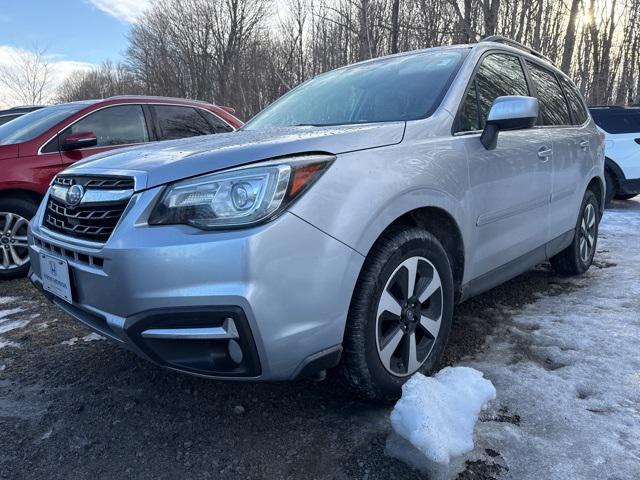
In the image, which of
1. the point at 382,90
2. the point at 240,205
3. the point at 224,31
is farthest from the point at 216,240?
the point at 224,31

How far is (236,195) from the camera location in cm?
172

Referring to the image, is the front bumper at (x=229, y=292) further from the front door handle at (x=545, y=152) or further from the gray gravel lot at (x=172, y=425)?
the front door handle at (x=545, y=152)

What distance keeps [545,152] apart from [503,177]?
686 millimetres

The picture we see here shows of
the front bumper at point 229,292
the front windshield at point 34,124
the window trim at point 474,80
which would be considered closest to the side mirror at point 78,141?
the front windshield at point 34,124

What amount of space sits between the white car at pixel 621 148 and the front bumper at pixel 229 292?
7.79m

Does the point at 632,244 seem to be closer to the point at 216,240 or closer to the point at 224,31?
the point at 216,240

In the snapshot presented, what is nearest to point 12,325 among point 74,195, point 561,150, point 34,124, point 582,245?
point 74,195

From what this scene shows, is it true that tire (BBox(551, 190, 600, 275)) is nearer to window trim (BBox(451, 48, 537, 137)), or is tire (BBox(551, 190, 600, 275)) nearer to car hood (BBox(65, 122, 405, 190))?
window trim (BBox(451, 48, 537, 137))

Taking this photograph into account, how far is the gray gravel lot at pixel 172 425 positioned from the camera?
183cm

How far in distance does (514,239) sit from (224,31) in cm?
3987

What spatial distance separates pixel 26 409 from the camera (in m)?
2.29

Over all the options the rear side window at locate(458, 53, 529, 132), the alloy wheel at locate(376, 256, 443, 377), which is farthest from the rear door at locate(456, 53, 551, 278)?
the alloy wheel at locate(376, 256, 443, 377)

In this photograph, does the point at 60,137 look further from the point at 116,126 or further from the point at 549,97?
the point at 549,97

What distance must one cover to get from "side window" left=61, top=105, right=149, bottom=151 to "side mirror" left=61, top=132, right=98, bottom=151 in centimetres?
17
